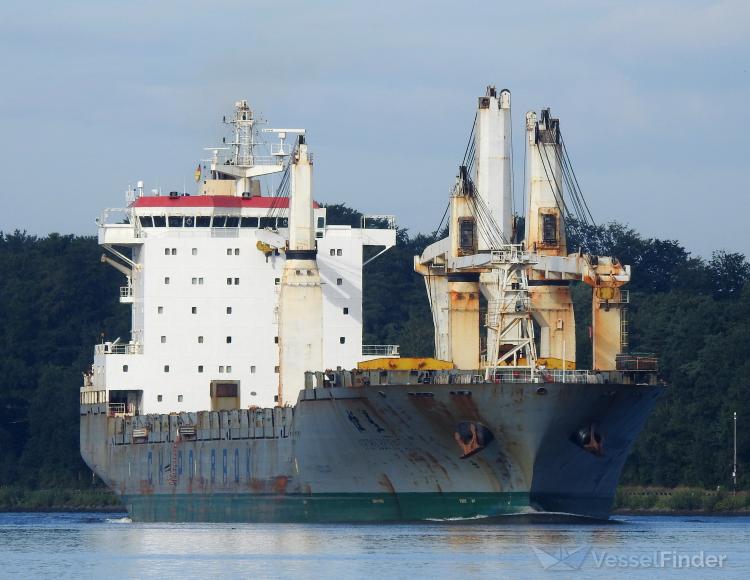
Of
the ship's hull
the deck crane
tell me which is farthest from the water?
the deck crane

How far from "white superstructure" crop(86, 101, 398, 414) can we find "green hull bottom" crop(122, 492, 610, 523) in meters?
3.91

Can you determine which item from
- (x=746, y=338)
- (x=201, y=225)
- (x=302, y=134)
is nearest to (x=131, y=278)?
(x=201, y=225)

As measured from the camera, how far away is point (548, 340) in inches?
2832

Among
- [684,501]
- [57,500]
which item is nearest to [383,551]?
[684,501]

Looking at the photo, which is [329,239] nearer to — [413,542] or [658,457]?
[413,542]

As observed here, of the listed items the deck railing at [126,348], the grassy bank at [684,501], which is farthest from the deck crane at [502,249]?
the grassy bank at [684,501]

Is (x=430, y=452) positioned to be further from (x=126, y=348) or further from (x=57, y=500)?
(x=57, y=500)

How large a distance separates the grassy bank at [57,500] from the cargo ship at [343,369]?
22.1m

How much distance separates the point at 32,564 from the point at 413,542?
31.8 feet

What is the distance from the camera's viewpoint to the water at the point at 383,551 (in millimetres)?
50000

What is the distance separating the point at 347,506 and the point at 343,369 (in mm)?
4453

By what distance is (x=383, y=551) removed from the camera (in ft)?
177

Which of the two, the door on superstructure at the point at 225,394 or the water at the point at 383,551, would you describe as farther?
the door on superstructure at the point at 225,394

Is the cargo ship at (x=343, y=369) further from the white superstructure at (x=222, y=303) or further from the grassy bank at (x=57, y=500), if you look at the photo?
the grassy bank at (x=57, y=500)
